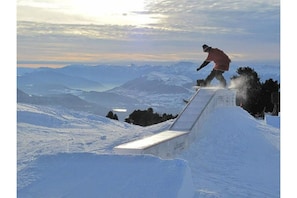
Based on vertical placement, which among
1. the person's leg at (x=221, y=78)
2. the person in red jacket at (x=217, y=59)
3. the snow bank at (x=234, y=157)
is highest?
the person in red jacket at (x=217, y=59)

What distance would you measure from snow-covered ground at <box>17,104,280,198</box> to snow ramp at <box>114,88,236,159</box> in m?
0.21

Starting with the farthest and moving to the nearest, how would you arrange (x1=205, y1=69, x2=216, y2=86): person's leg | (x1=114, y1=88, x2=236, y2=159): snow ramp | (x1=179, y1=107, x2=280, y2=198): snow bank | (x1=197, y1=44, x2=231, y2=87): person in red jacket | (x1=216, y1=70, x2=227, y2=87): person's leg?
(x1=205, y1=69, x2=216, y2=86): person's leg < (x1=216, y1=70, x2=227, y2=87): person's leg < (x1=197, y1=44, x2=231, y2=87): person in red jacket < (x1=114, y1=88, x2=236, y2=159): snow ramp < (x1=179, y1=107, x2=280, y2=198): snow bank

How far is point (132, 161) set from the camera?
22.6ft

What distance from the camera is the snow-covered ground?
643 centimetres

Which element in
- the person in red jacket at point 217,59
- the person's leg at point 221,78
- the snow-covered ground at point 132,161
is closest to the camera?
the snow-covered ground at point 132,161

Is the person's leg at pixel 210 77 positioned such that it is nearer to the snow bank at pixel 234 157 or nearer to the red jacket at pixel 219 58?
the red jacket at pixel 219 58

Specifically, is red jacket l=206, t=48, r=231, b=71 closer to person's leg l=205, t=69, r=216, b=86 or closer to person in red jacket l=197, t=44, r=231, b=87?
person in red jacket l=197, t=44, r=231, b=87

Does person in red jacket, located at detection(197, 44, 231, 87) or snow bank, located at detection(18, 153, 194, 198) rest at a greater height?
person in red jacket, located at detection(197, 44, 231, 87)

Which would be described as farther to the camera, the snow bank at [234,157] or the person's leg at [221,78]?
the person's leg at [221,78]

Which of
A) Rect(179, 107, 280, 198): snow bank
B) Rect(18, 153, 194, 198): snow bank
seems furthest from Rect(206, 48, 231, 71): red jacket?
Rect(18, 153, 194, 198): snow bank

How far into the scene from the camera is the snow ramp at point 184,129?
7.96 meters

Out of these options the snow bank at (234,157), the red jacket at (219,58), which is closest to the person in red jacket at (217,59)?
the red jacket at (219,58)

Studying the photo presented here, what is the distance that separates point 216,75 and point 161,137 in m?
3.84

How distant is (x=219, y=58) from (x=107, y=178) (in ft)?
20.2
